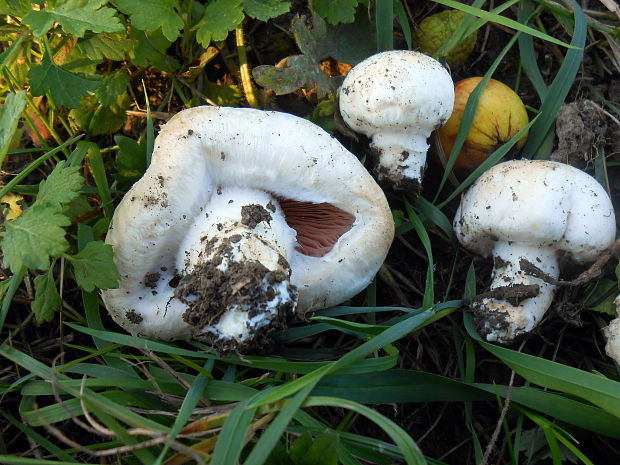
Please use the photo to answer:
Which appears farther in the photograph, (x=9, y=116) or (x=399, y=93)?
(x=399, y=93)

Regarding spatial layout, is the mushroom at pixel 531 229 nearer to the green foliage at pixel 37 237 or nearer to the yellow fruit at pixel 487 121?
the yellow fruit at pixel 487 121

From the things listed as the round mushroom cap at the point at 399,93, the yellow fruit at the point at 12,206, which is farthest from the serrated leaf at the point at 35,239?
the round mushroom cap at the point at 399,93

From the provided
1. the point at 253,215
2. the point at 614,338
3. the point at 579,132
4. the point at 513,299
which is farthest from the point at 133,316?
the point at 579,132

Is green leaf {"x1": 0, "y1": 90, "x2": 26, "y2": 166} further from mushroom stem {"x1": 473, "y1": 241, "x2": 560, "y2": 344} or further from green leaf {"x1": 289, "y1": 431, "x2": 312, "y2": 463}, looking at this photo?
mushroom stem {"x1": 473, "y1": 241, "x2": 560, "y2": 344}

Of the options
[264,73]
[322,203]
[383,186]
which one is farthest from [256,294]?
[264,73]

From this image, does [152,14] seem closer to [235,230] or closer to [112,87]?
[112,87]

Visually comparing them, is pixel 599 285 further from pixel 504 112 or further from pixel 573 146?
pixel 504 112

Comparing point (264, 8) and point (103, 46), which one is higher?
point (264, 8)
